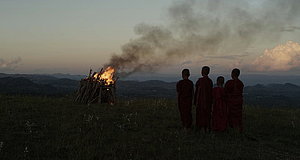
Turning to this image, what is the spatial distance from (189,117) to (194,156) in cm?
348

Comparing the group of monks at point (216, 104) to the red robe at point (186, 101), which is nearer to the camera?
the group of monks at point (216, 104)

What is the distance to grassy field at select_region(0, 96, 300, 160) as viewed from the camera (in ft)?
21.4

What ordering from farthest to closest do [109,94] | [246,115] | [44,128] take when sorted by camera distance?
[109,94] < [246,115] < [44,128]

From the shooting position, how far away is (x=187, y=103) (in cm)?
1004

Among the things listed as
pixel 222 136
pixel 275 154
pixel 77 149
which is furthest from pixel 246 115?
pixel 77 149

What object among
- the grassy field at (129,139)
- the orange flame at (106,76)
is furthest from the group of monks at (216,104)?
the orange flame at (106,76)

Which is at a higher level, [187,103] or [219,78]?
[219,78]

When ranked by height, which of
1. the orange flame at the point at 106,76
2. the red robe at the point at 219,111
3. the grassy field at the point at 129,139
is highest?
the orange flame at the point at 106,76

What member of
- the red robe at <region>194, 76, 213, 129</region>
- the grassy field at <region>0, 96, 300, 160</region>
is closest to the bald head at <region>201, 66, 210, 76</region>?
the red robe at <region>194, 76, 213, 129</region>

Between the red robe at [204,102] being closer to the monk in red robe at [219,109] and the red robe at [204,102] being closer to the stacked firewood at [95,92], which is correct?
the monk in red robe at [219,109]

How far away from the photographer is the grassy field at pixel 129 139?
6535mm

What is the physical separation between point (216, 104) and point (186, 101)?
3.73ft

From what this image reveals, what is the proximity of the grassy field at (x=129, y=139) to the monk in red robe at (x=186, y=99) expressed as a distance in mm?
448

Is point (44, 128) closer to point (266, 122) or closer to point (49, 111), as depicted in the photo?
point (49, 111)
